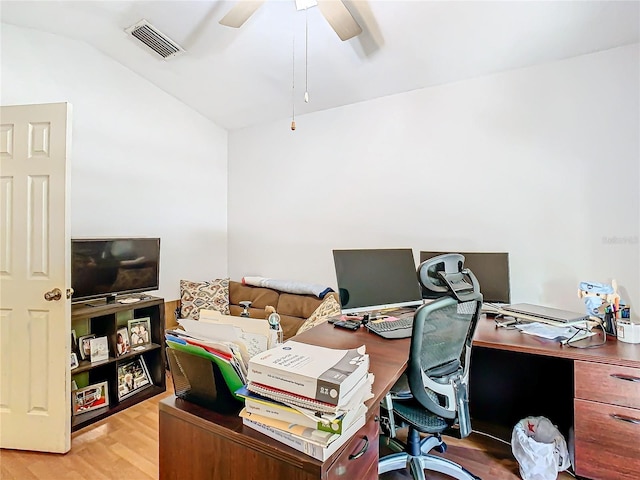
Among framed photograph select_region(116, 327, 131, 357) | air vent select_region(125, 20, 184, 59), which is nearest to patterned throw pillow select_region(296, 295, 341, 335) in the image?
framed photograph select_region(116, 327, 131, 357)

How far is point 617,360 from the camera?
160 cm

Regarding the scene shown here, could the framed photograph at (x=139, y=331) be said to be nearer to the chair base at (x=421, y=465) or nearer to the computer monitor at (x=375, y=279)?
the computer monitor at (x=375, y=279)

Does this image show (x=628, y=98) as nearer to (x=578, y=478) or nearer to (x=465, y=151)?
(x=465, y=151)

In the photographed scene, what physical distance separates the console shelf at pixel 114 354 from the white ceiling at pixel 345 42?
6.84 feet

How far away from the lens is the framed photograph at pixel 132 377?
106 inches

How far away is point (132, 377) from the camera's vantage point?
9.19 ft

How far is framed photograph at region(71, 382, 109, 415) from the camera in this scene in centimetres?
242

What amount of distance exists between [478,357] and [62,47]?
156 inches

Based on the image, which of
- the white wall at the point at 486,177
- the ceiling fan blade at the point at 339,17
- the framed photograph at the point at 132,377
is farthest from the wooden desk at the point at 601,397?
the framed photograph at the point at 132,377

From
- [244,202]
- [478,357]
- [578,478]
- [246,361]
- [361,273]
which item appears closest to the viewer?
[246,361]

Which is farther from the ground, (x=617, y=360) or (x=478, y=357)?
(x=617, y=360)

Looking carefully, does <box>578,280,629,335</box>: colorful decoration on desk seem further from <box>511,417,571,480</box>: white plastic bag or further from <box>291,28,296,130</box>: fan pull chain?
<box>291,28,296,130</box>: fan pull chain

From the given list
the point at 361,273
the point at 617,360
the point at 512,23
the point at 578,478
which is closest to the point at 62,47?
the point at 361,273

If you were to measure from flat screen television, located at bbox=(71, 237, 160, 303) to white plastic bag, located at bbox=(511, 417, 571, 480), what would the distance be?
291 cm
